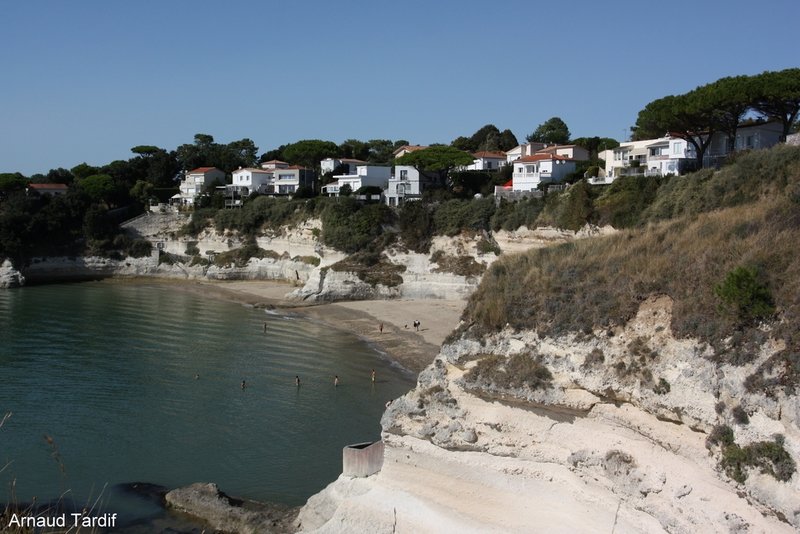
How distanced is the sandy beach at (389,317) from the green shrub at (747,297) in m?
22.7

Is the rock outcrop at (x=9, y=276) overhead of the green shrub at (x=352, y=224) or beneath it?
beneath

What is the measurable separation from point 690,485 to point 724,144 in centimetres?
4405

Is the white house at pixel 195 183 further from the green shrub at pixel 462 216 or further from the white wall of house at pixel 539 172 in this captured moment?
the white wall of house at pixel 539 172

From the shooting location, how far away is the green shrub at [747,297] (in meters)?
12.8

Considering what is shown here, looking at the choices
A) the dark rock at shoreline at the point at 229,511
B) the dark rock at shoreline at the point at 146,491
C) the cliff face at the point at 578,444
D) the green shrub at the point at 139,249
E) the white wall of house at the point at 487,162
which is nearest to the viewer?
the cliff face at the point at 578,444

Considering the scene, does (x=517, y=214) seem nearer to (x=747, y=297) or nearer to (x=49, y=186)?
(x=747, y=297)

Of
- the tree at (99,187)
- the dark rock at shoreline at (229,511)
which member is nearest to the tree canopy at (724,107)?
the dark rock at shoreline at (229,511)

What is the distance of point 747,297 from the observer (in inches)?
505

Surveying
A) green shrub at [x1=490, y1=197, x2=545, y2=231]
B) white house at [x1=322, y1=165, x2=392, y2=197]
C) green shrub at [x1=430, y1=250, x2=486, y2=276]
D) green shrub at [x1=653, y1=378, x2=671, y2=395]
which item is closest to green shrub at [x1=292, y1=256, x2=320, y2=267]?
green shrub at [x1=430, y1=250, x2=486, y2=276]

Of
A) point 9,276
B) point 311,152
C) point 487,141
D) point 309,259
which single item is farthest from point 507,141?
point 9,276

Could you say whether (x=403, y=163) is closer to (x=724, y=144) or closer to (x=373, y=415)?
(x=724, y=144)

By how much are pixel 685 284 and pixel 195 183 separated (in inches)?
3240

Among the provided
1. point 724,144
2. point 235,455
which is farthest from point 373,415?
point 724,144

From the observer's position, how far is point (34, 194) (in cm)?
7894
